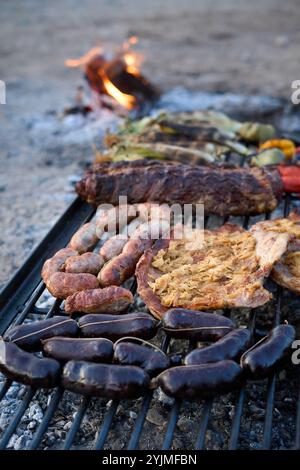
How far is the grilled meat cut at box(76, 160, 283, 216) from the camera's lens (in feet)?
16.8

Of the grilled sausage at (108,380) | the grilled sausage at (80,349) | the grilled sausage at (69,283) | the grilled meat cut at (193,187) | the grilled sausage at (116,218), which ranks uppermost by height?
the grilled meat cut at (193,187)

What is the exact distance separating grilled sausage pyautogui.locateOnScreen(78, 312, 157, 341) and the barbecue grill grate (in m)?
0.23

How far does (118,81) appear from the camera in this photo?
8648mm

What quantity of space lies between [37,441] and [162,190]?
297cm

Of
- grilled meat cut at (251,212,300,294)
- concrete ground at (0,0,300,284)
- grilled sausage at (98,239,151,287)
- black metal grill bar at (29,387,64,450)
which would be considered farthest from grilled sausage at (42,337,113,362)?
concrete ground at (0,0,300,284)

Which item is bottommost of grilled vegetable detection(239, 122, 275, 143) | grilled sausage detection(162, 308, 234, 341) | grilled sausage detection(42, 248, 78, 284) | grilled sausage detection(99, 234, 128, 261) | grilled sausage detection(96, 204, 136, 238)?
grilled sausage detection(162, 308, 234, 341)

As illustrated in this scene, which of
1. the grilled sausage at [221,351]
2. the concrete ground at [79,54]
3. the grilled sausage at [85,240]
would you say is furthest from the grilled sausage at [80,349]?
the concrete ground at [79,54]

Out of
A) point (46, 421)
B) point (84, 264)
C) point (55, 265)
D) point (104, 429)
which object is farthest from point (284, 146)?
point (46, 421)

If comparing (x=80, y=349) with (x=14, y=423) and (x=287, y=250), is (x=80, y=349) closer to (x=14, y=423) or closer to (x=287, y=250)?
(x=14, y=423)

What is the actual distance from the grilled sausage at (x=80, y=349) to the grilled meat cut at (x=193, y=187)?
2.32 meters

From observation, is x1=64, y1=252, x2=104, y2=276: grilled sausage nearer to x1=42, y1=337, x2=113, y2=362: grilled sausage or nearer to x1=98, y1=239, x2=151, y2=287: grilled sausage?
x1=98, y1=239, x2=151, y2=287: grilled sausage

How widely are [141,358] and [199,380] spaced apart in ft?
1.40

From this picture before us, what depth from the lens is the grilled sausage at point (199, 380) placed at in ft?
9.73

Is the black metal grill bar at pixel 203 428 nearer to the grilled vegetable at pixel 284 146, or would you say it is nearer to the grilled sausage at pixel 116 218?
the grilled sausage at pixel 116 218
